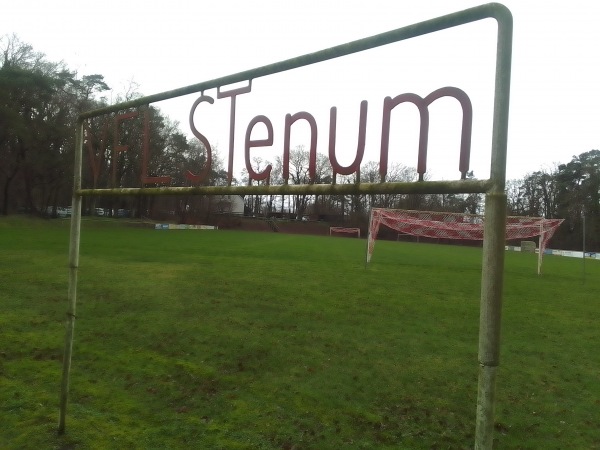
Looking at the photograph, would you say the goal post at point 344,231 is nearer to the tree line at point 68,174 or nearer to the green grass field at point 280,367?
the tree line at point 68,174

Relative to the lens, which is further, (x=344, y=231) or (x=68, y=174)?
(x=344, y=231)

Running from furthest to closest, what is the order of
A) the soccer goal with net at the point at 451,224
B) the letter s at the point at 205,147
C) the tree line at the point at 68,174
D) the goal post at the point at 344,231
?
the goal post at the point at 344,231, the tree line at the point at 68,174, the soccer goal with net at the point at 451,224, the letter s at the point at 205,147

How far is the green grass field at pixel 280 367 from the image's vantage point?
4.68m

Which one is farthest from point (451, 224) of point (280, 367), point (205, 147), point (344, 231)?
point (344, 231)

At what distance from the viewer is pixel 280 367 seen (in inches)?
252

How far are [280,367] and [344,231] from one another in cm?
4344

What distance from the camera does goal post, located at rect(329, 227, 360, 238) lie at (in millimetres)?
48312

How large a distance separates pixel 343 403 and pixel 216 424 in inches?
52.7

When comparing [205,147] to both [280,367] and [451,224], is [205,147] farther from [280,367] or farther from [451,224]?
[451,224]

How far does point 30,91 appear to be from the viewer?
36.9 meters

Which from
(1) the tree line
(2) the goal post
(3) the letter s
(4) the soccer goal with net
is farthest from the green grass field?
(2) the goal post

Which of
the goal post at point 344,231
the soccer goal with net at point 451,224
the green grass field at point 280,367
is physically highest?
the soccer goal with net at point 451,224

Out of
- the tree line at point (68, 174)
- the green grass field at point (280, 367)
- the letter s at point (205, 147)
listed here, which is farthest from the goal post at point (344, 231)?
the letter s at point (205, 147)

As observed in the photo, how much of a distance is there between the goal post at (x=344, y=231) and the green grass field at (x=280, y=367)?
1414 inches
